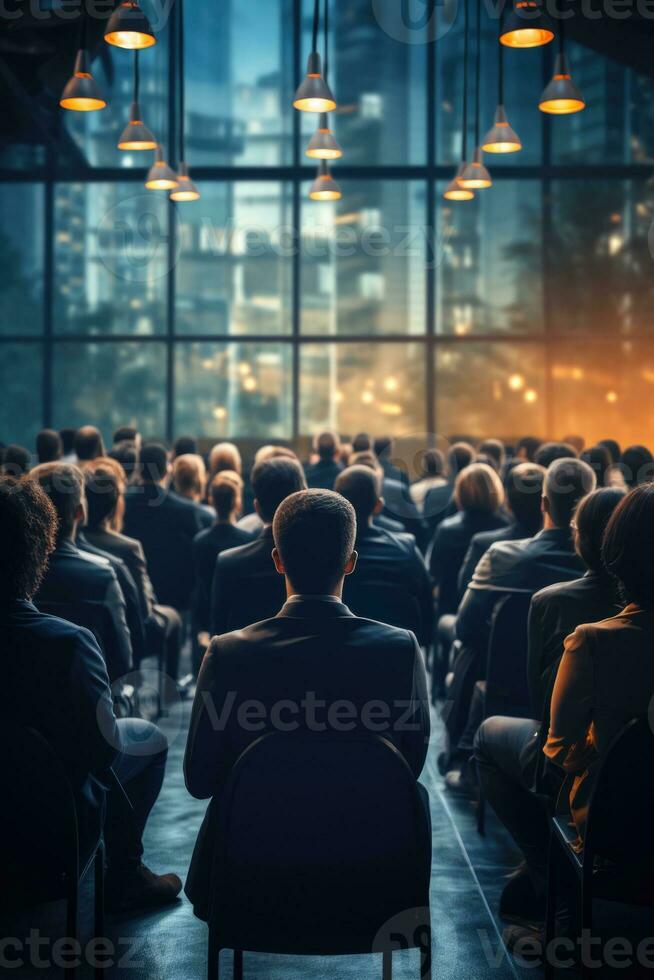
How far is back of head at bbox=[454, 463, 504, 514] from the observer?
5211mm

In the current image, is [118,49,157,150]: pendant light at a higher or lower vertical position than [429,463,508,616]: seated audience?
higher

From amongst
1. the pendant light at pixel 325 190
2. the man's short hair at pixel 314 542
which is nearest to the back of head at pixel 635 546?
the man's short hair at pixel 314 542

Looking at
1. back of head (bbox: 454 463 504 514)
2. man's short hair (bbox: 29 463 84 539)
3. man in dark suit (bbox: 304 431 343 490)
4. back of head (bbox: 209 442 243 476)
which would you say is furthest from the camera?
man in dark suit (bbox: 304 431 343 490)

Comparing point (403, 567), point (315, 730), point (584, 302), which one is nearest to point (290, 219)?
point (584, 302)

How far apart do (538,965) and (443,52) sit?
12638mm

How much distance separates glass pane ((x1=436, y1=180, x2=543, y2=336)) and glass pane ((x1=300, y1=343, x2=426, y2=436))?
76 centimetres

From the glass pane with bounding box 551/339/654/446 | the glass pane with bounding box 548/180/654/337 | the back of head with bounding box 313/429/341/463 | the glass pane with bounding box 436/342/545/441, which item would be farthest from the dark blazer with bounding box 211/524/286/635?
the glass pane with bounding box 548/180/654/337

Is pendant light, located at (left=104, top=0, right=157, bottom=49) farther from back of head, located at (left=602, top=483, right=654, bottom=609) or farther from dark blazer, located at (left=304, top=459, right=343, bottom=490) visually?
back of head, located at (left=602, top=483, right=654, bottom=609)

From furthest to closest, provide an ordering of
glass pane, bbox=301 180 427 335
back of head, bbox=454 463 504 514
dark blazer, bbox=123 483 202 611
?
glass pane, bbox=301 180 427 335 < dark blazer, bbox=123 483 202 611 < back of head, bbox=454 463 504 514

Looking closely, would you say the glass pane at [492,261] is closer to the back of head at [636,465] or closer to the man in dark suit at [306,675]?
the back of head at [636,465]

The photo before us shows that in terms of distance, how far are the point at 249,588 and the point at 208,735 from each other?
1665 mm

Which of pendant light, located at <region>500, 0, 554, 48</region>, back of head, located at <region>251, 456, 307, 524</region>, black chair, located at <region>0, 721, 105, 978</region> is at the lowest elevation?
black chair, located at <region>0, 721, 105, 978</region>

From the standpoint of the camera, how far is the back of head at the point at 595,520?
284cm

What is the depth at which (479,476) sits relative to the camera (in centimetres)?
521
